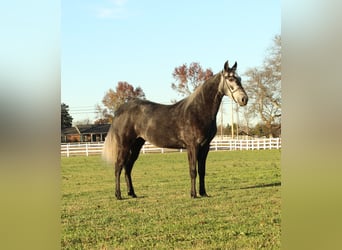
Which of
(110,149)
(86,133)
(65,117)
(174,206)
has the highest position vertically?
(65,117)

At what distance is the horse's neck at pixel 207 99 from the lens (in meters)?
3.25

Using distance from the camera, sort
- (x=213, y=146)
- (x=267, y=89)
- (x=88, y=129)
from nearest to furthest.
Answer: (x=267, y=89), (x=213, y=146), (x=88, y=129)

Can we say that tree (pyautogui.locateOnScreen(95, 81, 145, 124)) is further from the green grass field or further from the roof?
the green grass field

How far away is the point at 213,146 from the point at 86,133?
3.54ft

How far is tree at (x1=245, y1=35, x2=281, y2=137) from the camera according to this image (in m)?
2.70

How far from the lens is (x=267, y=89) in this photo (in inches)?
111

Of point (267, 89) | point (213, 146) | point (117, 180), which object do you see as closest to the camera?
point (267, 89)

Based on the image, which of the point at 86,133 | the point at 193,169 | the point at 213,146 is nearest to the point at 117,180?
the point at 86,133

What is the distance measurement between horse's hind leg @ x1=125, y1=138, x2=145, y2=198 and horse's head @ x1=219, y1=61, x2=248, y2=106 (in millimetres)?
992

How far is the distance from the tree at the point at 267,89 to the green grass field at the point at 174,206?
1.07 feet

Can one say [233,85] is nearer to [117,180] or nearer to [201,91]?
[201,91]

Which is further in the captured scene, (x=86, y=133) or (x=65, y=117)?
(x=86, y=133)
